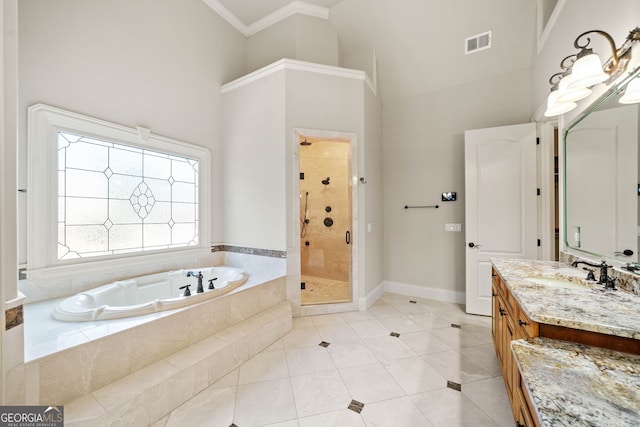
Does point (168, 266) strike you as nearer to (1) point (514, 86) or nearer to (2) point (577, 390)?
(2) point (577, 390)

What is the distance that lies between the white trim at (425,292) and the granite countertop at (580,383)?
100 inches

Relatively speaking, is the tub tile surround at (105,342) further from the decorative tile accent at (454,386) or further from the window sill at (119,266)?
the decorative tile accent at (454,386)

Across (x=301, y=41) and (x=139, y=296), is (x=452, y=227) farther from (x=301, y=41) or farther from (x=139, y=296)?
(x=139, y=296)

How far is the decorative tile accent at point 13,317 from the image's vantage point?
3.52ft

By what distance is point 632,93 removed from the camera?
4.39 ft

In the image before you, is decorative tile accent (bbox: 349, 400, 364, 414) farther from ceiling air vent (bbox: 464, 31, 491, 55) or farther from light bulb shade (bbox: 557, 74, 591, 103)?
ceiling air vent (bbox: 464, 31, 491, 55)

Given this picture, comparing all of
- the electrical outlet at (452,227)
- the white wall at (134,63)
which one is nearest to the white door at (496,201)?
the electrical outlet at (452,227)

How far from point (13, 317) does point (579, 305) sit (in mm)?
2632

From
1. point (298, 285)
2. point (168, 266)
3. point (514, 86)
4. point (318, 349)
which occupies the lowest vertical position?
point (318, 349)

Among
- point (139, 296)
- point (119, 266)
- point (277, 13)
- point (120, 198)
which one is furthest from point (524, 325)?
point (277, 13)

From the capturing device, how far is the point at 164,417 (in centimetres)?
146

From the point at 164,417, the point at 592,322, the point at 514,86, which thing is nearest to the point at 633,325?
the point at 592,322

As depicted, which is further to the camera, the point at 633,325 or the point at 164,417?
the point at 164,417

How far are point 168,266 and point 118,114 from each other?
1.62 meters
